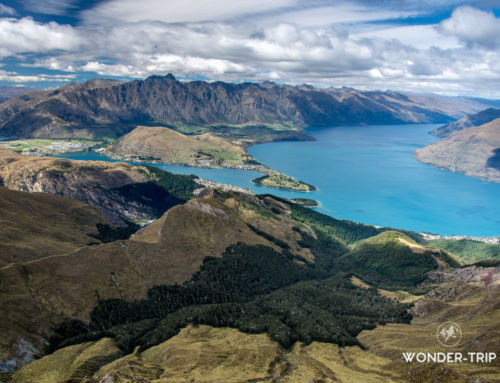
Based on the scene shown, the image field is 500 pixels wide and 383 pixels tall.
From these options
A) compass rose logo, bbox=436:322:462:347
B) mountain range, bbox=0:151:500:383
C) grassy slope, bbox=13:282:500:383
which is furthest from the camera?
compass rose logo, bbox=436:322:462:347

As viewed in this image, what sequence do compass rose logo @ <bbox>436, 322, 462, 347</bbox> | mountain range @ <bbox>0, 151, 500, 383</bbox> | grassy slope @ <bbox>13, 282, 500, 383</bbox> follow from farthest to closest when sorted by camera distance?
compass rose logo @ <bbox>436, 322, 462, 347</bbox> → mountain range @ <bbox>0, 151, 500, 383</bbox> → grassy slope @ <bbox>13, 282, 500, 383</bbox>

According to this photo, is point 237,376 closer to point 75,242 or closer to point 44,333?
point 44,333

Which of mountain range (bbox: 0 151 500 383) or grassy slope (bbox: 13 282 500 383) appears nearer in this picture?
grassy slope (bbox: 13 282 500 383)

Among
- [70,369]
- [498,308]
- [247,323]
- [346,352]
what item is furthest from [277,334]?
[498,308]

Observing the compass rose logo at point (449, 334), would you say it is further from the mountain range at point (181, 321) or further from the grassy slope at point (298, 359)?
the mountain range at point (181, 321)

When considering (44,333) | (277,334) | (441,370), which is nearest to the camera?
(441,370)

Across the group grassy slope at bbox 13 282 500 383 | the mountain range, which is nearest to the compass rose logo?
grassy slope at bbox 13 282 500 383

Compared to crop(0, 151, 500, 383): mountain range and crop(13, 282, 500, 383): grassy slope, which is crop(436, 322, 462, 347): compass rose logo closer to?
crop(13, 282, 500, 383): grassy slope

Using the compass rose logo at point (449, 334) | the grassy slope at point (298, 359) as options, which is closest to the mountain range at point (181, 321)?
the grassy slope at point (298, 359)
